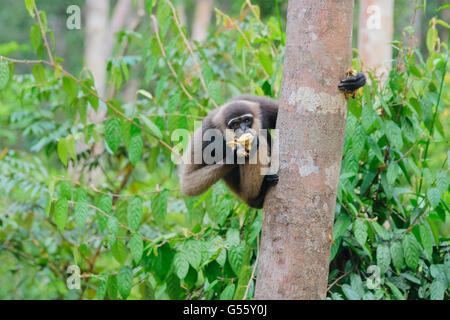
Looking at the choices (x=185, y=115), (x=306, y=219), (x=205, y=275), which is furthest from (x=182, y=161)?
(x=306, y=219)

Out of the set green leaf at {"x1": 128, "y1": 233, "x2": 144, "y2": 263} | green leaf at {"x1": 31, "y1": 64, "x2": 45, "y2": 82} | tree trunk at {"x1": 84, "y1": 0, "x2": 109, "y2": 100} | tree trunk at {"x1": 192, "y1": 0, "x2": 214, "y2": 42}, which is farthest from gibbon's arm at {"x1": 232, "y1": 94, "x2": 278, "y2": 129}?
tree trunk at {"x1": 192, "y1": 0, "x2": 214, "y2": 42}

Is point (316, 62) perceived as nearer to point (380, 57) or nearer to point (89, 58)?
point (380, 57)

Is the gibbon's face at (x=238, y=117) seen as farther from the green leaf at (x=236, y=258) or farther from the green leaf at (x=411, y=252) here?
the green leaf at (x=411, y=252)

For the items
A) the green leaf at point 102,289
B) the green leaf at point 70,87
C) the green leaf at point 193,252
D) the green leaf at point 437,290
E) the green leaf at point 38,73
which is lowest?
the green leaf at point 102,289

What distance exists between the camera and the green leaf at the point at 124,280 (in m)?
4.04

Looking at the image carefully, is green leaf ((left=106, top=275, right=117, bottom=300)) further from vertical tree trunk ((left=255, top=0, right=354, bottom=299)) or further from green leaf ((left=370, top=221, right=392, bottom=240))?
green leaf ((left=370, top=221, right=392, bottom=240))

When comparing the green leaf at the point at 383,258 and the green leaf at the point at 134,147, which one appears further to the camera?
the green leaf at the point at 134,147

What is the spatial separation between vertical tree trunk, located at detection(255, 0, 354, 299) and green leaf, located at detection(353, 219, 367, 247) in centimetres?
80

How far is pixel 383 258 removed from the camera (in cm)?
376

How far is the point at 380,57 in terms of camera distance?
6.02 m

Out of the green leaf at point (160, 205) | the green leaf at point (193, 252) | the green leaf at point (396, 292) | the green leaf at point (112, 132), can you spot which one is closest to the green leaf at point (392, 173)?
the green leaf at point (396, 292)

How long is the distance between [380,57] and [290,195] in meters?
3.90

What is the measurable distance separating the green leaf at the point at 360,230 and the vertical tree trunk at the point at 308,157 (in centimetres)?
80
